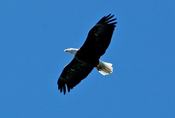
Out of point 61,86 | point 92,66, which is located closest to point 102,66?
point 92,66

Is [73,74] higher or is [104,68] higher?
[104,68]

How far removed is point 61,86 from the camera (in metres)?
19.0

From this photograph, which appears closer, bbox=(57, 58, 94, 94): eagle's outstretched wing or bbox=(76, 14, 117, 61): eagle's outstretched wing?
bbox=(76, 14, 117, 61): eagle's outstretched wing

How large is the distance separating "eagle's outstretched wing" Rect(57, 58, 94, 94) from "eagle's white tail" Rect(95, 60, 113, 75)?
16.0 inches

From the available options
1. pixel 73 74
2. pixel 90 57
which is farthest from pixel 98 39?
pixel 73 74

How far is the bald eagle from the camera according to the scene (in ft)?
57.6

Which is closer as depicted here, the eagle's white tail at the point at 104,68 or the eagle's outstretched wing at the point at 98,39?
the eagle's outstretched wing at the point at 98,39

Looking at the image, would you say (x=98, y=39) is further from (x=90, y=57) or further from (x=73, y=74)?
(x=73, y=74)

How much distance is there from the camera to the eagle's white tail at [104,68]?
732 inches

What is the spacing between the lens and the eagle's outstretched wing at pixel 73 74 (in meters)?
18.7

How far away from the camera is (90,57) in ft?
59.2

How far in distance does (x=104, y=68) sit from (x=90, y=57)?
39.7 inches

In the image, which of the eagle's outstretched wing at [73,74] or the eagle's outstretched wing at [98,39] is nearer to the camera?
the eagle's outstretched wing at [98,39]

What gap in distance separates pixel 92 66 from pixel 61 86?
162 cm
